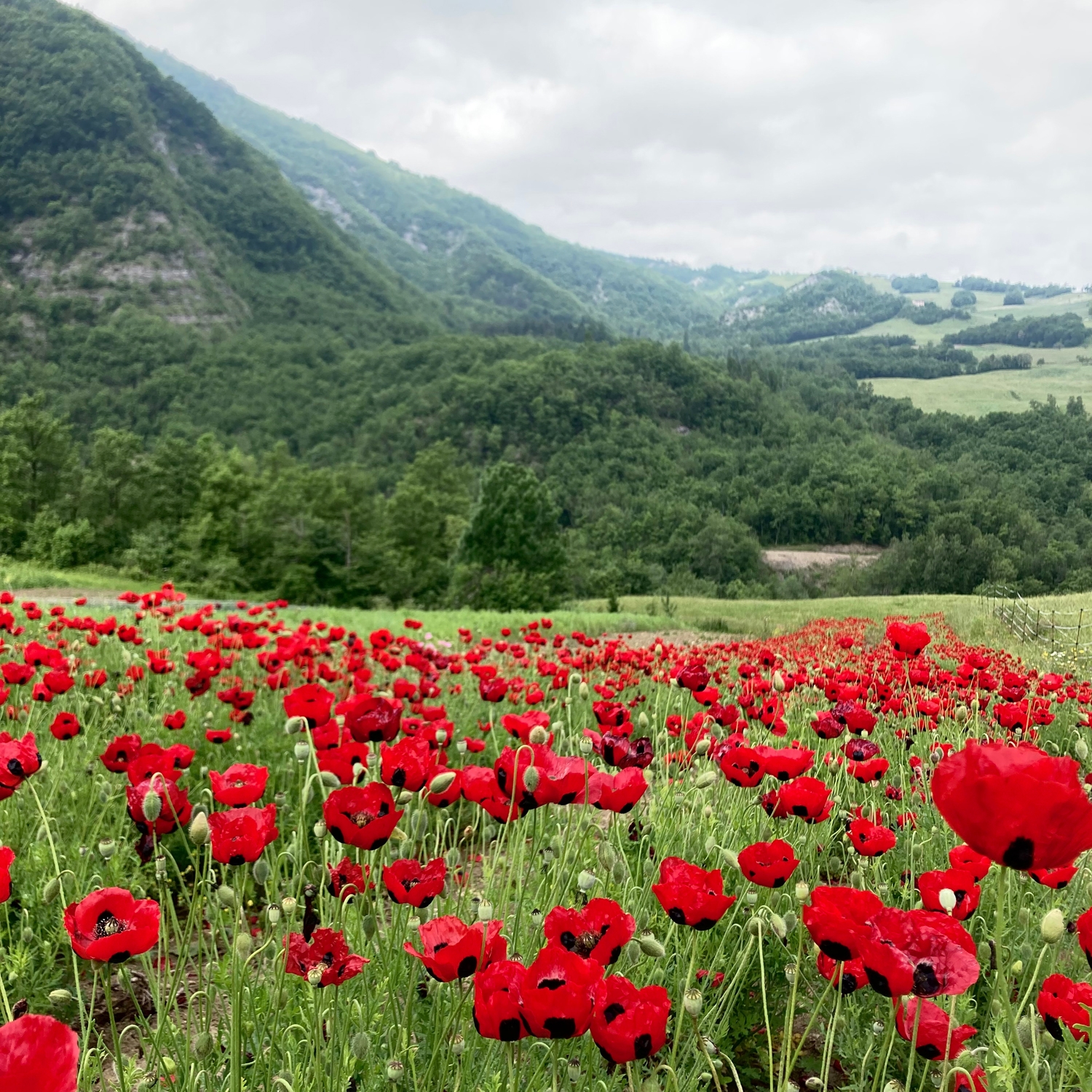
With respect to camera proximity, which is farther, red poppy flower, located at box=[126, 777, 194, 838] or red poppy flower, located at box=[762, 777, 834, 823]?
red poppy flower, located at box=[762, 777, 834, 823]

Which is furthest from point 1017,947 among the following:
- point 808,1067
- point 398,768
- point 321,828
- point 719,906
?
point 321,828

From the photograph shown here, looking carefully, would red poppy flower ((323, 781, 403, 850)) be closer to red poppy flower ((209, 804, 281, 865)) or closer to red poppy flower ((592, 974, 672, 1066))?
red poppy flower ((209, 804, 281, 865))

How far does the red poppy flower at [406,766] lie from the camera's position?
1751mm

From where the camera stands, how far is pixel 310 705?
7.35 ft

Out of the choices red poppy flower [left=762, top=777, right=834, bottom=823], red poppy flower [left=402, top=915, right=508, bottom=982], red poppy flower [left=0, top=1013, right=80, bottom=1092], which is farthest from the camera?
red poppy flower [left=762, top=777, right=834, bottom=823]

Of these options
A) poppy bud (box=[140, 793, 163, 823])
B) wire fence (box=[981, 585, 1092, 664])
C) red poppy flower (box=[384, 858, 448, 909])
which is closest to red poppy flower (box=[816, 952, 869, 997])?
red poppy flower (box=[384, 858, 448, 909])

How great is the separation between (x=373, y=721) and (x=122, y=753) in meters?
0.98

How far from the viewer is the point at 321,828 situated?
1.84m

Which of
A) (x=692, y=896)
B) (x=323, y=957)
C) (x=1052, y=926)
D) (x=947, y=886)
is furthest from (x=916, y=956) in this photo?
(x=323, y=957)

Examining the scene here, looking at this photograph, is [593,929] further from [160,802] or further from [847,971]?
[160,802]

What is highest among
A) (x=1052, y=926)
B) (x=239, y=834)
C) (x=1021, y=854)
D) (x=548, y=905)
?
(x=1021, y=854)

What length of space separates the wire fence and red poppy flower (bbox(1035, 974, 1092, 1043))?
7.91m

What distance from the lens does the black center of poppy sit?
41.8 inches

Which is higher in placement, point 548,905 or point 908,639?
point 908,639
